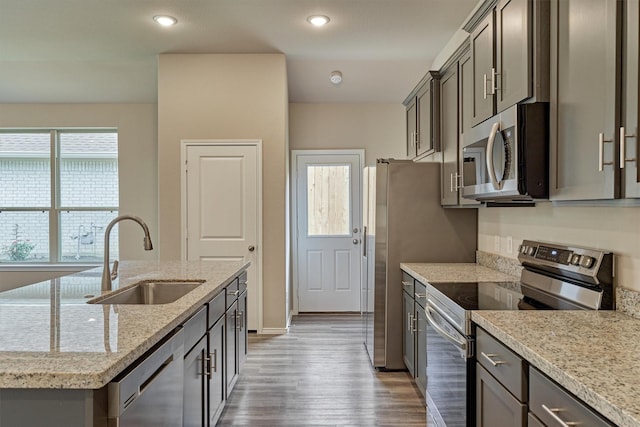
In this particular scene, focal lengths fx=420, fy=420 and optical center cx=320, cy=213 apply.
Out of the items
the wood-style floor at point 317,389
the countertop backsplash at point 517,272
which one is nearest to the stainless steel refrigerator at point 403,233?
the countertop backsplash at point 517,272

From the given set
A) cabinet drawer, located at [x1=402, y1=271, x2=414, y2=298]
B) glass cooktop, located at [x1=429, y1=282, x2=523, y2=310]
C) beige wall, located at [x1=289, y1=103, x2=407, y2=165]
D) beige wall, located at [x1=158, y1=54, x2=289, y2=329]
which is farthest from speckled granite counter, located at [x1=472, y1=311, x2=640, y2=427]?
beige wall, located at [x1=289, y1=103, x2=407, y2=165]

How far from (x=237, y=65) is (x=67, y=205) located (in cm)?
297

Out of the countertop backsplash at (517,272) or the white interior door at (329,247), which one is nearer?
the countertop backsplash at (517,272)

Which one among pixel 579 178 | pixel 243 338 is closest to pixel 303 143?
pixel 243 338

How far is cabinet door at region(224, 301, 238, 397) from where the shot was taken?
2572mm

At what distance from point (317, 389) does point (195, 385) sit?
51.5 inches

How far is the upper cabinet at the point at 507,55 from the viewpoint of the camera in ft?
5.61

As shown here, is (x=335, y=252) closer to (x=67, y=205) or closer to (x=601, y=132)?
(x=67, y=205)

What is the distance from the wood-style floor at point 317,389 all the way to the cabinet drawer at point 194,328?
2.86 feet

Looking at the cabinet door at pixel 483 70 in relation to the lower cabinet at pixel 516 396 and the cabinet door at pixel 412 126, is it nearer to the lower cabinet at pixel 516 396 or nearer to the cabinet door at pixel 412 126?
the lower cabinet at pixel 516 396

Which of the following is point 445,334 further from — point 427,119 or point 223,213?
point 223,213

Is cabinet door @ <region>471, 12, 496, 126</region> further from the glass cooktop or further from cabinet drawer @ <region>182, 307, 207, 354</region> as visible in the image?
cabinet drawer @ <region>182, 307, 207, 354</region>

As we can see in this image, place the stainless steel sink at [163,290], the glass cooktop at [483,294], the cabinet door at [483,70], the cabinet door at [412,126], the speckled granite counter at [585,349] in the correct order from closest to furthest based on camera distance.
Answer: the speckled granite counter at [585,349] < the glass cooktop at [483,294] < the cabinet door at [483,70] < the stainless steel sink at [163,290] < the cabinet door at [412,126]

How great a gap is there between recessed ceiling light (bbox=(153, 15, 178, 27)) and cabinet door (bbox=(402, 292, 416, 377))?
293cm
